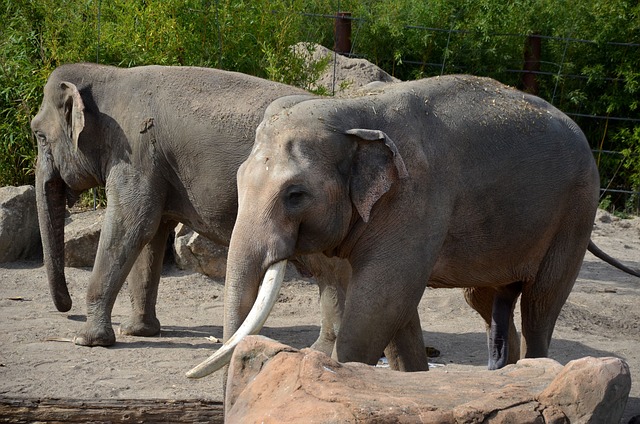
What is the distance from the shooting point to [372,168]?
461cm

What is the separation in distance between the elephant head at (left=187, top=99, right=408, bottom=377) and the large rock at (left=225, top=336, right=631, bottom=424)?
1.63ft

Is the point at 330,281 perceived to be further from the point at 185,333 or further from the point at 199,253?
the point at 199,253

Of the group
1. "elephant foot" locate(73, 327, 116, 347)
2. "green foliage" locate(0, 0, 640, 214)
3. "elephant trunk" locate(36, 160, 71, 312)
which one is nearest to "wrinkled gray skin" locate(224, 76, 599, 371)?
"elephant foot" locate(73, 327, 116, 347)

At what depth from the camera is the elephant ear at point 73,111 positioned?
6734 mm

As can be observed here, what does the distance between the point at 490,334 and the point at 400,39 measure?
276 inches

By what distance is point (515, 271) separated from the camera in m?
5.42

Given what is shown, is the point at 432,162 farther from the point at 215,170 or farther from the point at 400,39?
the point at 400,39

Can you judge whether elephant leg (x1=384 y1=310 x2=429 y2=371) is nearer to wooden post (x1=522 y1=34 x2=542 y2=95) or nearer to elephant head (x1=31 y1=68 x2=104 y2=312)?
elephant head (x1=31 y1=68 x2=104 y2=312)

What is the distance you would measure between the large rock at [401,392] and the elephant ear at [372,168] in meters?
1.05

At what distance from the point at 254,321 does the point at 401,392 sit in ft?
2.66

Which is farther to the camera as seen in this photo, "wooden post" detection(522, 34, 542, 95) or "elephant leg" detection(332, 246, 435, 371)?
"wooden post" detection(522, 34, 542, 95)

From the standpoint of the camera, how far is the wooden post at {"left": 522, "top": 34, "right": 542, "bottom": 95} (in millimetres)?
12789

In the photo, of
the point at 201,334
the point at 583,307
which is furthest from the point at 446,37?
the point at 201,334

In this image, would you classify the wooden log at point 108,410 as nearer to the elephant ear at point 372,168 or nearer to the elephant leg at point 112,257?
the elephant ear at point 372,168
